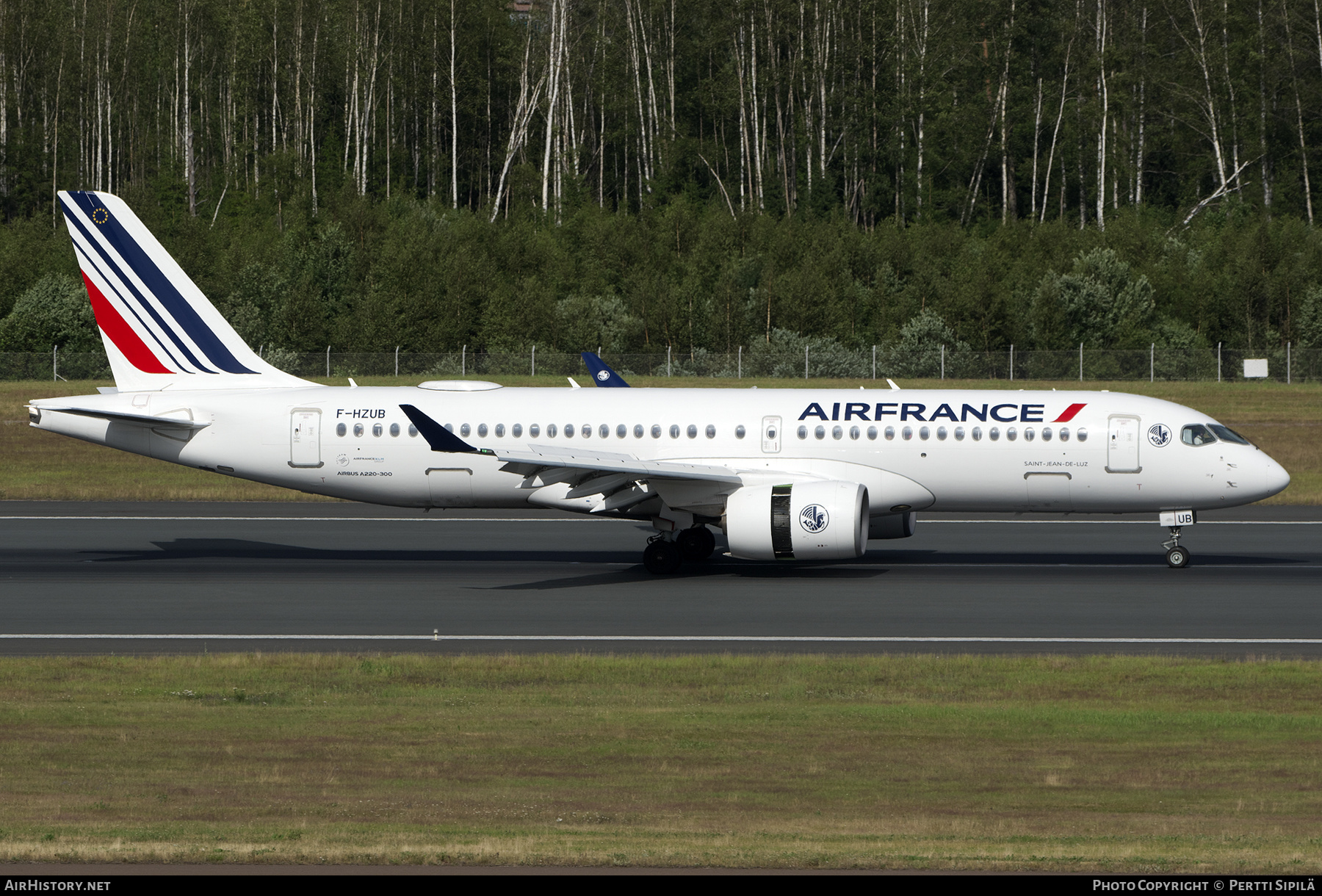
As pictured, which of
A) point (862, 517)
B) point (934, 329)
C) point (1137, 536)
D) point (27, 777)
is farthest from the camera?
point (934, 329)

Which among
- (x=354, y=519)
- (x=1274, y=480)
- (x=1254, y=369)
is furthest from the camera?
(x=1254, y=369)

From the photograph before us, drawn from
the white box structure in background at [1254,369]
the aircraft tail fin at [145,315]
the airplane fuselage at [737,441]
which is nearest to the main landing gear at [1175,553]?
the airplane fuselage at [737,441]

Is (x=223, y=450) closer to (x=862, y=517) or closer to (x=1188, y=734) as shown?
(x=862, y=517)

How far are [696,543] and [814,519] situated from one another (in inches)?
168

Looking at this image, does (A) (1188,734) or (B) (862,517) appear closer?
(A) (1188,734)

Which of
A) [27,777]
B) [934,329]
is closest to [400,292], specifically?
[934,329]

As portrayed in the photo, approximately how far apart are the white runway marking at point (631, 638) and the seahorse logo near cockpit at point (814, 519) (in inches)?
177

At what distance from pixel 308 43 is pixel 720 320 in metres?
48.0

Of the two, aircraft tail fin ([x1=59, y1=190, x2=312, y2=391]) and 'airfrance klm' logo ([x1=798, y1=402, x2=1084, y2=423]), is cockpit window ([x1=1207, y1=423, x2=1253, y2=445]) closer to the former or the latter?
'airfrance klm' logo ([x1=798, y1=402, x2=1084, y2=423])

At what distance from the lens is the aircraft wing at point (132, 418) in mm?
28859

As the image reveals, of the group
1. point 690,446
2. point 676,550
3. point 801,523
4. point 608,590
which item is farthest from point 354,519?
point 801,523

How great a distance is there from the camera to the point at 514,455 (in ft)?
Answer: 86.9

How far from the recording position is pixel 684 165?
98625 millimetres

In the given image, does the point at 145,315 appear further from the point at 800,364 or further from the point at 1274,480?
the point at 800,364
